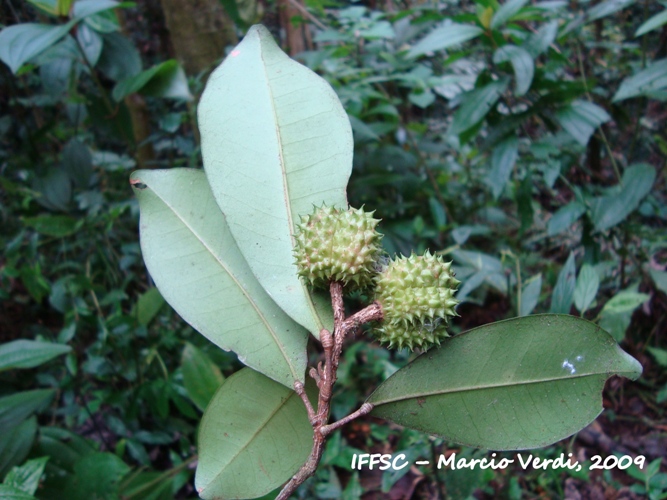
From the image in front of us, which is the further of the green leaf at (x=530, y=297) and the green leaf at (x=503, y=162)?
the green leaf at (x=503, y=162)

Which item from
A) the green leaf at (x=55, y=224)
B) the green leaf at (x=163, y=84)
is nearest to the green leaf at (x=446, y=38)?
the green leaf at (x=163, y=84)

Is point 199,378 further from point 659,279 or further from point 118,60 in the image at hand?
point 659,279

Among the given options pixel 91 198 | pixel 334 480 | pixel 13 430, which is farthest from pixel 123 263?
pixel 334 480

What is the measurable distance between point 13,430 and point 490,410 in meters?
1.00

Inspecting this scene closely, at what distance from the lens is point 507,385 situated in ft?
2.01

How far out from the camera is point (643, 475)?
1.19m

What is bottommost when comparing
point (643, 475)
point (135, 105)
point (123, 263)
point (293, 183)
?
point (643, 475)

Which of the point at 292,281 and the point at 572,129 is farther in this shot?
the point at 572,129

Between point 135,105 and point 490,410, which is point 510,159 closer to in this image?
point 490,410

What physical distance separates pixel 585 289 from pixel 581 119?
0.67 meters

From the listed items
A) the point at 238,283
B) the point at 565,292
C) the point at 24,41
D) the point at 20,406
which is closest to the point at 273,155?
the point at 238,283

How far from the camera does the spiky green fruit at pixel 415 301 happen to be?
561mm

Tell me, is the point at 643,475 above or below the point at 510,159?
below

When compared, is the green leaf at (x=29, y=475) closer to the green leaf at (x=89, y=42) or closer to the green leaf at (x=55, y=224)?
the green leaf at (x=55, y=224)
